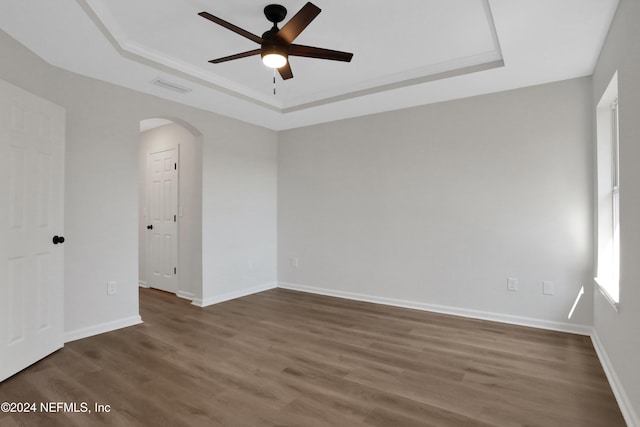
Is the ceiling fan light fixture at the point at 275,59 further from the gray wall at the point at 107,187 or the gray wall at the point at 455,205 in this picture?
the gray wall at the point at 455,205

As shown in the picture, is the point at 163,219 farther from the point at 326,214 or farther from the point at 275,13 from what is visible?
the point at 275,13

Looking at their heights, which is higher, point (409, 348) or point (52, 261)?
point (52, 261)

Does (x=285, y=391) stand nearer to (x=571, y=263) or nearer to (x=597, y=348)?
(x=597, y=348)

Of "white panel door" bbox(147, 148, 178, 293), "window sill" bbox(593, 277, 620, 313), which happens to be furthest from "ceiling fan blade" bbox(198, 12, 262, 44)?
"white panel door" bbox(147, 148, 178, 293)

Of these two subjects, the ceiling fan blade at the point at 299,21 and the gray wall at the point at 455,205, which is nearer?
the ceiling fan blade at the point at 299,21

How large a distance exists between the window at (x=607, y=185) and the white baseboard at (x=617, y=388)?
552 mm

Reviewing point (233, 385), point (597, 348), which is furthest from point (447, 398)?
point (597, 348)

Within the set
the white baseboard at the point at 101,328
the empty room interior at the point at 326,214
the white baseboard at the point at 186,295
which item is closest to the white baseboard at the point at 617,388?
the empty room interior at the point at 326,214

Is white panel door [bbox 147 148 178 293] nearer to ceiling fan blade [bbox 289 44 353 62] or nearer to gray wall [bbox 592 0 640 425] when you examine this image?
ceiling fan blade [bbox 289 44 353 62]

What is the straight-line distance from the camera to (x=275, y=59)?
2461 mm

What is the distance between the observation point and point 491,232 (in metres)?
3.79

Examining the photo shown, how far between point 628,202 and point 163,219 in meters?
5.27

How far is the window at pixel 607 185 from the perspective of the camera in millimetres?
2863

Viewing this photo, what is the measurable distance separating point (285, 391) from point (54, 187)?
8.27 ft
